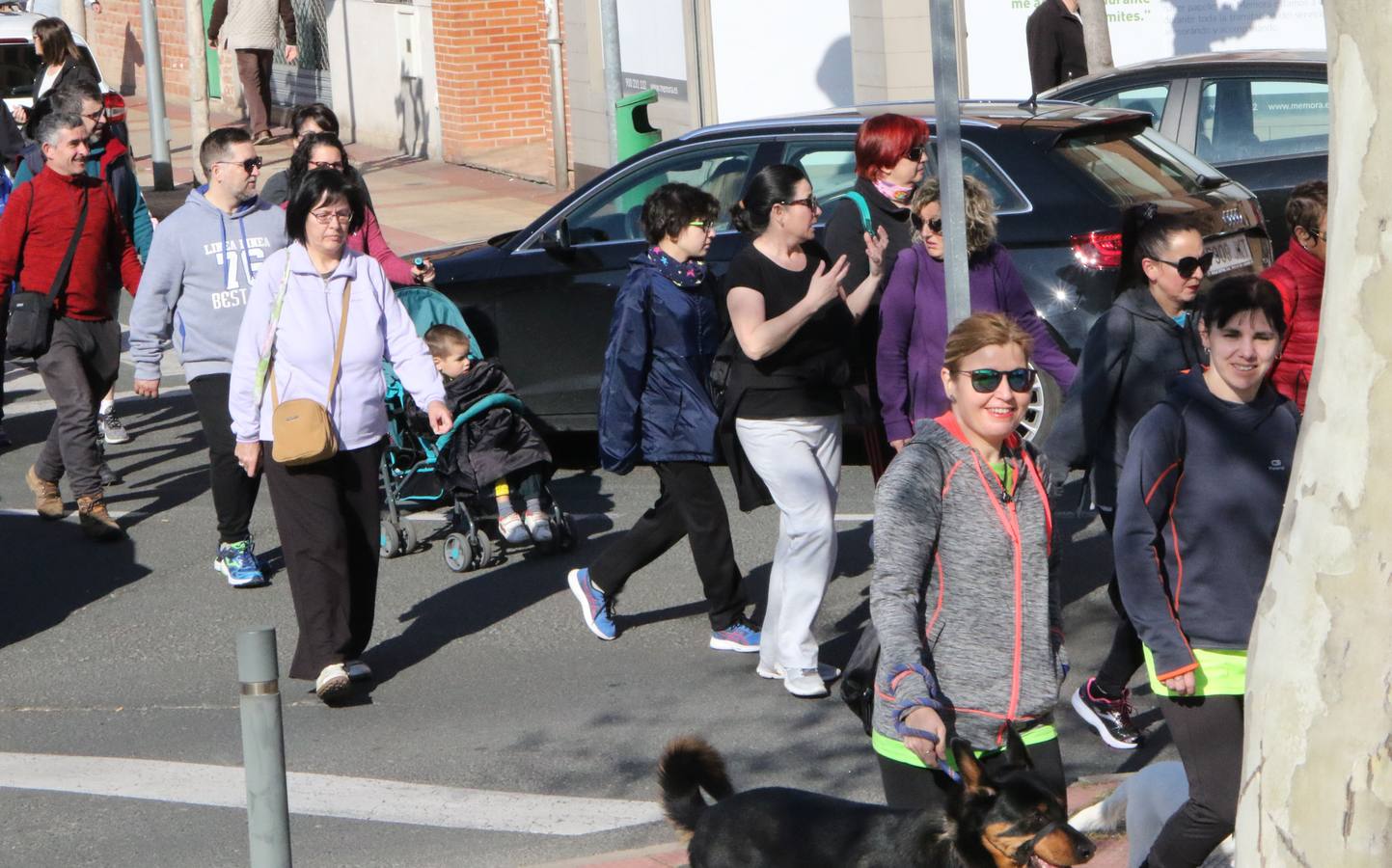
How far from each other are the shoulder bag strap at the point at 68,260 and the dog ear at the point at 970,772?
6690mm

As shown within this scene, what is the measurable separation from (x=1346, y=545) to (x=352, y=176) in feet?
19.2

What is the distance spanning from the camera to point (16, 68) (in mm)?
20562

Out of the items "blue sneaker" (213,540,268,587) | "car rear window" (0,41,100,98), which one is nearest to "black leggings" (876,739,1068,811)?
"blue sneaker" (213,540,268,587)

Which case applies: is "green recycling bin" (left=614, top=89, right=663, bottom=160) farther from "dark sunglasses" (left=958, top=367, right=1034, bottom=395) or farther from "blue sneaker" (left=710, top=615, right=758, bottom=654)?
"dark sunglasses" (left=958, top=367, right=1034, bottom=395)

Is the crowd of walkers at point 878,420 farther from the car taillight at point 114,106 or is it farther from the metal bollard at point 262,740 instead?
the car taillight at point 114,106

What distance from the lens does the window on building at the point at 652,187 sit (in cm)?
988

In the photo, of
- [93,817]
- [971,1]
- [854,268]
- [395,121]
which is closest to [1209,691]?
[854,268]

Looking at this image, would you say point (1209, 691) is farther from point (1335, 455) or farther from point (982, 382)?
point (1335, 455)

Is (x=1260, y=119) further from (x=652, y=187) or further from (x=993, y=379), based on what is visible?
(x=993, y=379)

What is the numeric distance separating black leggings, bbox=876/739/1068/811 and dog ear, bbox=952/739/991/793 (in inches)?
17.9

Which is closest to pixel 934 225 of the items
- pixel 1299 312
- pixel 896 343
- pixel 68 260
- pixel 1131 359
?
pixel 896 343

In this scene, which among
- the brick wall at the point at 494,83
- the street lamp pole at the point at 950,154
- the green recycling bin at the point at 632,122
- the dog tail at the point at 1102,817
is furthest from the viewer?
the brick wall at the point at 494,83

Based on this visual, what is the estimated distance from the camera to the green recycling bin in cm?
1338

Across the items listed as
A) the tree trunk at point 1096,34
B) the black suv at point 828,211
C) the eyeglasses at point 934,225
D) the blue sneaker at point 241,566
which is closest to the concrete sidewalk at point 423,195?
the tree trunk at point 1096,34
